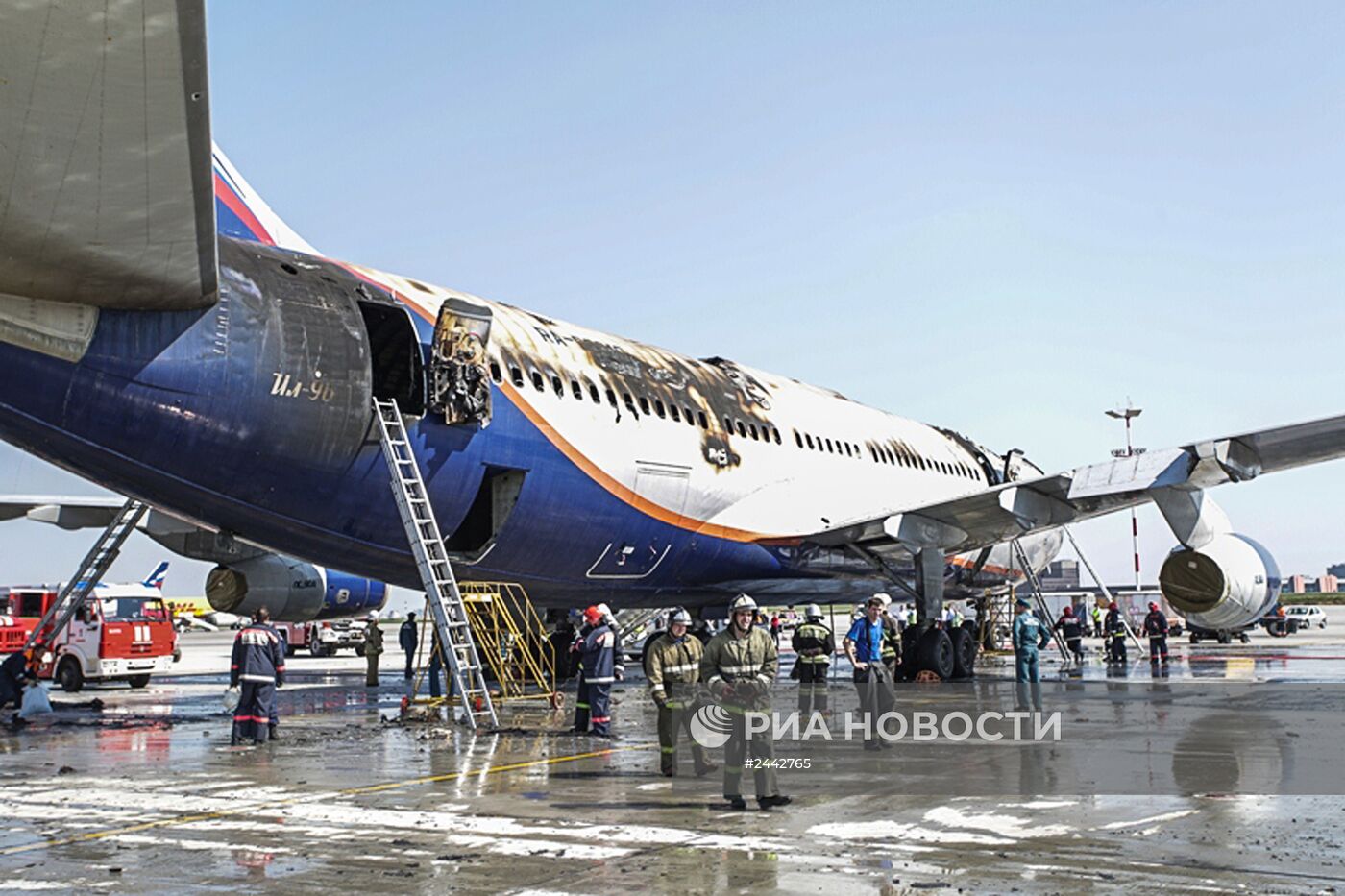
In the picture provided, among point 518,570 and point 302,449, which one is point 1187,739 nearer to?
point 518,570

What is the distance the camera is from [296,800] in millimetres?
9359

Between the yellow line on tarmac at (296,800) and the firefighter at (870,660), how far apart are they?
7.51 feet

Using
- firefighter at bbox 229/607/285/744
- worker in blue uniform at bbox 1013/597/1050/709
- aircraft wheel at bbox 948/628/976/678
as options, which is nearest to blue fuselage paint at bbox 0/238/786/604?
firefighter at bbox 229/607/285/744

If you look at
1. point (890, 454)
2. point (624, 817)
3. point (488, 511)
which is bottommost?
point (624, 817)

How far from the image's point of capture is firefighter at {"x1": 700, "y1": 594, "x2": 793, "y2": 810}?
9133 mm

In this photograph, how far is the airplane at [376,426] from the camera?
7.98 meters

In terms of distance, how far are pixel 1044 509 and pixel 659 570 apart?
5964 millimetres

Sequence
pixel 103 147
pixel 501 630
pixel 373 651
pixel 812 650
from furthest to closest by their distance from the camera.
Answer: pixel 373 651
pixel 501 630
pixel 812 650
pixel 103 147

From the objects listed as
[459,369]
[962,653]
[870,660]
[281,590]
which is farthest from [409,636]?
[870,660]

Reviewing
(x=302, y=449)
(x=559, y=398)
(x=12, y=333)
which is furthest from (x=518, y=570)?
(x=12, y=333)

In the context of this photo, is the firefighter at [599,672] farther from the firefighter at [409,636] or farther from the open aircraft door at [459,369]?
the firefighter at [409,636]

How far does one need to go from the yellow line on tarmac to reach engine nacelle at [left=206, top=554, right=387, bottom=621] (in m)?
9.25

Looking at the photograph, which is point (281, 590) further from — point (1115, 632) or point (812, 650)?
point (1115, 632)

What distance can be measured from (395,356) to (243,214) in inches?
190
